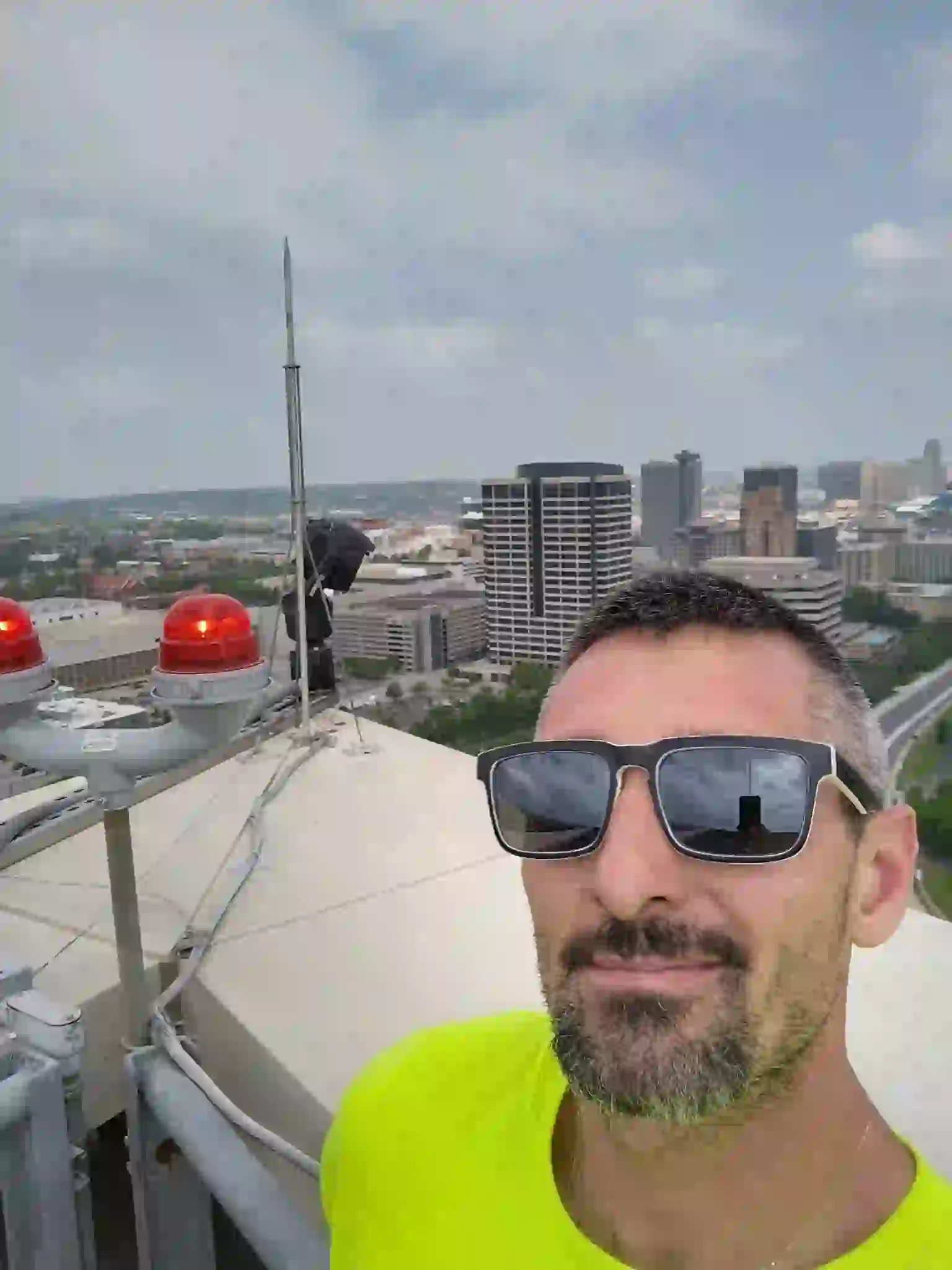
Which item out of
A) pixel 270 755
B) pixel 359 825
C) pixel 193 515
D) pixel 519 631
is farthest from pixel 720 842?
pixel 270 755

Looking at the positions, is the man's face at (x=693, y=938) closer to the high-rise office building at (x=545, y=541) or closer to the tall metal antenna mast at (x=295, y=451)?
the high-rise office building at (x=545, y=541)

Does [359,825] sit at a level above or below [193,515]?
below

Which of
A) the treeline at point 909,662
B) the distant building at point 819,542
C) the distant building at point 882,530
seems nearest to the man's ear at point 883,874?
the treeline at point 909,662

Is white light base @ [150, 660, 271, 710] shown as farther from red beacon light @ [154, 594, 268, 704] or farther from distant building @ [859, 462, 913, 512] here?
distant building @ [859, 462, 913, 512]

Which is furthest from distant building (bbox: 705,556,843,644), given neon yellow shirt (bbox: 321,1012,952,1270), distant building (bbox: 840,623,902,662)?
neon yellow shirt (bbox: 321,1012,952,1270)

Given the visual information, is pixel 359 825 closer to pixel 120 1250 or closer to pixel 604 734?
pixel 120 1250

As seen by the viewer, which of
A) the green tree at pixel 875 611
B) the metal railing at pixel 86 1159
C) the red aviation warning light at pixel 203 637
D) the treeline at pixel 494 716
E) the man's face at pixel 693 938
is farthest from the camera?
the green tree at pixel 875 611

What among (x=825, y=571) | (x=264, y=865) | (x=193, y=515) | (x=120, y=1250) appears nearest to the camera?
(x=825, y=571)
